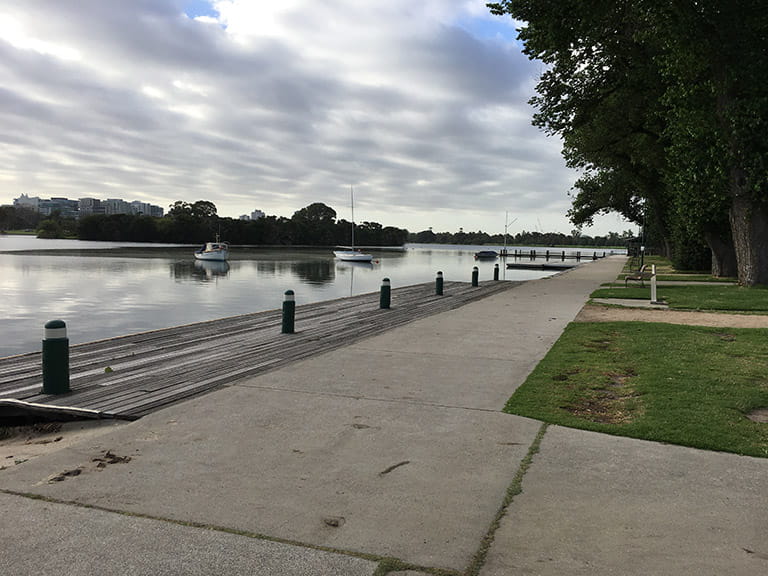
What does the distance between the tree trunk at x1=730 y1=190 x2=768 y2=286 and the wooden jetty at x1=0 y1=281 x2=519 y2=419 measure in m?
14.1

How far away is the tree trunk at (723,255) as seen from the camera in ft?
107

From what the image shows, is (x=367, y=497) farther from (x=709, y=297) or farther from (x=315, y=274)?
(x=315, y=274)

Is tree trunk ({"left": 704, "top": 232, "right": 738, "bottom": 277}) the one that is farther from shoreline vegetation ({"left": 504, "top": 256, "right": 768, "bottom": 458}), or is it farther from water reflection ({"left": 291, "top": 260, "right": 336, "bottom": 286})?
water reflection ({"left": 291, "top": 260, "right": 336, "bottom": 286})

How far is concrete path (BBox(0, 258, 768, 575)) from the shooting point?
337 centimetres

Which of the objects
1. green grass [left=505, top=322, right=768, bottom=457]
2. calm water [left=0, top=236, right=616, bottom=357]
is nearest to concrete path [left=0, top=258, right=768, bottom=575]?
green grass [left=505, top=322, right=768, bottom=457]

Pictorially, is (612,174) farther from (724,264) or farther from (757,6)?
(757,6)

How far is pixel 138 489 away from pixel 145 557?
1047 mm

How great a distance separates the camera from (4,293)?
1299 inches

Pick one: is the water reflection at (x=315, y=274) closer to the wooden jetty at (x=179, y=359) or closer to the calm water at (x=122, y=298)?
the calm water at (x=122, y=298)

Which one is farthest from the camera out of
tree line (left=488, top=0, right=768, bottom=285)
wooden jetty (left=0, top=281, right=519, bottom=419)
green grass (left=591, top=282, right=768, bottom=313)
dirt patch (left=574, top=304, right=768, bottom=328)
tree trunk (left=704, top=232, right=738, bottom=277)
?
tree trunk (left=704, top=232, right=738, bottom=277)

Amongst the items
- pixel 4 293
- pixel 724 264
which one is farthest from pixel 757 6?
pixel 4 293

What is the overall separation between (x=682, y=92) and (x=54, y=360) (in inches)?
932

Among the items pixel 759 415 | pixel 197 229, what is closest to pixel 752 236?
pixel 759 415

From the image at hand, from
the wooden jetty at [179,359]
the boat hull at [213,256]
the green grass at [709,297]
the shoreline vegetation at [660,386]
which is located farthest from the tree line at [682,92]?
the boat hull at [213,256]
